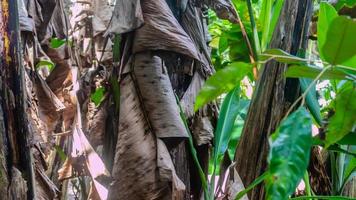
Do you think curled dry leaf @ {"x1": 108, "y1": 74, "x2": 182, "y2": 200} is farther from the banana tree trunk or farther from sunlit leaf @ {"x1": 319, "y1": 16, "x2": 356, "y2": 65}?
sunlit leaf @ {"x1": 319, "y1": 16, "x2": 356, "y2": 65}

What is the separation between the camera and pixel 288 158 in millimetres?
362

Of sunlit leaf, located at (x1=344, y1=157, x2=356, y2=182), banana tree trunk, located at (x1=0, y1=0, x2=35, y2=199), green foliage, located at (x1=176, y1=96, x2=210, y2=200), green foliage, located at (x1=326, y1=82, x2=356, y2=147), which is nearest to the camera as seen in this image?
green foliage, located at (x1=326, y1=82, x2=356, y2=147)

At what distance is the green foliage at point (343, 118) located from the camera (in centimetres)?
47

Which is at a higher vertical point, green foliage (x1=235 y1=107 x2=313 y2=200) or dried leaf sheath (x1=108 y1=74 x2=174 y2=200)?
green foliage (x1=235 y1=107 x2=313 y2=200)

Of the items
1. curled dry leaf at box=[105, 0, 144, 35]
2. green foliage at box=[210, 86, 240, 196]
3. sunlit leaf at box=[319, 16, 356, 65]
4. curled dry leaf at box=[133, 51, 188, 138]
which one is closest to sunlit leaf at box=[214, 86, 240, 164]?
green foliage at box=[210, 86, 240, 196]

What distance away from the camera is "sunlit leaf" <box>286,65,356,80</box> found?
0.47 m

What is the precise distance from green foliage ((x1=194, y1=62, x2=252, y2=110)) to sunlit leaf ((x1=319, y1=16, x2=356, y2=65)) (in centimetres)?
8

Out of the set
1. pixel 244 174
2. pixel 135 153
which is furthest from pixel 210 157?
pixel 135 153

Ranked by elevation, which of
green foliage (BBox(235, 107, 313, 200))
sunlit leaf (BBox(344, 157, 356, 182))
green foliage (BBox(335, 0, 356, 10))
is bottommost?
sunlit leaf (BBox(344, 157, 356, 182))

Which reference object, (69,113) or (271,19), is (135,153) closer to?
(271,19)

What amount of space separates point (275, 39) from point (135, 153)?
1.17ft

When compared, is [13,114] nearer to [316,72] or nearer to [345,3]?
[316,72]

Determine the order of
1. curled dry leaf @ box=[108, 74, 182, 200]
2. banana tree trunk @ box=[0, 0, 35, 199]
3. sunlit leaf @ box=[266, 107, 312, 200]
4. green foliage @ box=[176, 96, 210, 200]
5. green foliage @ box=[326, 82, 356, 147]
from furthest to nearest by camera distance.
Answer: green foliage @ box=[176, 96, 210, 200] < curled dry leaf @ box=[108, 74, 182, 200] < banana tree trunk @ box=[0, 0, 35, 199] < green foliage @ box=[326, 82, 356, 147] < sunlit leaf @ box=[266, 107, 312, 200]

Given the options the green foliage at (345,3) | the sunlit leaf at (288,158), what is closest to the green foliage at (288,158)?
the sunlit leaf at (288,158)
